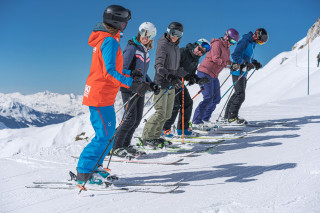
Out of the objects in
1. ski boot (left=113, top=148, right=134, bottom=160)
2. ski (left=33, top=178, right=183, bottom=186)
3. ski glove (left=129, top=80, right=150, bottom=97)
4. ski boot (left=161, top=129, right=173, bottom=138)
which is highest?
ski glove (left=129, top=80, right=150, bottom=97)

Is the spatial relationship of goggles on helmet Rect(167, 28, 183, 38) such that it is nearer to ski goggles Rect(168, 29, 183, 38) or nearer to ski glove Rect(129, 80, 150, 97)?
ski goggles Rect(168, 29, 183, 38)

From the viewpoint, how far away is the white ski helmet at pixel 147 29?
406cm

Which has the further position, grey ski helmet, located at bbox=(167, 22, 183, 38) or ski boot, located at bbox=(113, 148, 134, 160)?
grey ski helmet, located at bbox=(167, 22, 183, 38)

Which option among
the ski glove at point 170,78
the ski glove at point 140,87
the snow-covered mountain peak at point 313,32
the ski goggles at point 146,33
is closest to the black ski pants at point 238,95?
the ski glove at point 170,78

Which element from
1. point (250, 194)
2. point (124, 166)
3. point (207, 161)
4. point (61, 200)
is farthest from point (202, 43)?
point (61, 200)

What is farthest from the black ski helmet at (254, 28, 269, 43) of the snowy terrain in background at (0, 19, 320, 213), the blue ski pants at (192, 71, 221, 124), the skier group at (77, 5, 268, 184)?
the snowy terrain in background at (0, 19, 320, 213)

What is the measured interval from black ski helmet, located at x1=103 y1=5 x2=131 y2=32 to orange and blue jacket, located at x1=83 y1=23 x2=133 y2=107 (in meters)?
0.09

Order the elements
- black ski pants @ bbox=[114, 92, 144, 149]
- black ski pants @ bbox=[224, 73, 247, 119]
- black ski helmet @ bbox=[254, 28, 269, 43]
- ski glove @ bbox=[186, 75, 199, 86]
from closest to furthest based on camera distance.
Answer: black ski pants @ bbox=[114, 92, 144, 149]
ski glove @ bbox=[186, 75, 199, 86]
black ski helmet @ bbox=[254, 28, 269, 43]
black ski pants @ bbox=[224, 73, 247, 119]

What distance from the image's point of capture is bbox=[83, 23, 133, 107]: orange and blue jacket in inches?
111

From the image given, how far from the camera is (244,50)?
6.66 m

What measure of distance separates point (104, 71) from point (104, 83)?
0.16 meters

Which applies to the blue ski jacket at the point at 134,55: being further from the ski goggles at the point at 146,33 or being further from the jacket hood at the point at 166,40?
the jacket hood at the point at 166,40

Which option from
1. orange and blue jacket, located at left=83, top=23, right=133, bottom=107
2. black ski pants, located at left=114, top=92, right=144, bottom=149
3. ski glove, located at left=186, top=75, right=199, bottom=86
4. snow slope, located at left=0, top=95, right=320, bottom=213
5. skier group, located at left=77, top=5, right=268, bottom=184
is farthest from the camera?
ski glove, located at left=186, top=75, right=199, bottom=86

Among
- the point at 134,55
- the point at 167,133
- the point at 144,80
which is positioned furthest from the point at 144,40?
the point at 167,133
